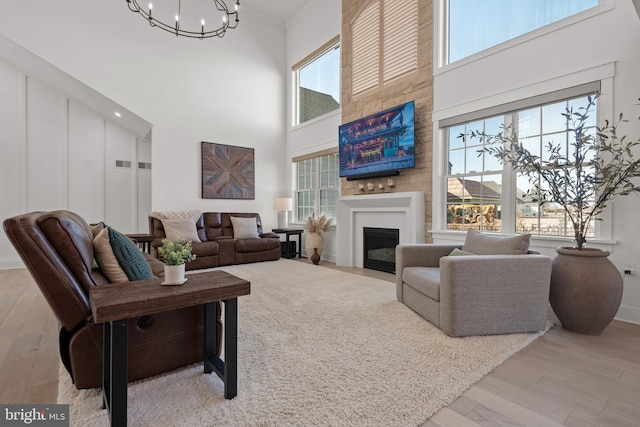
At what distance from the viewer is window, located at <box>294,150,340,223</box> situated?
596cm

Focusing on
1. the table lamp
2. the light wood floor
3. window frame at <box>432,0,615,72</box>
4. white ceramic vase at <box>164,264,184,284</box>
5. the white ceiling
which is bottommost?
the light wood floor

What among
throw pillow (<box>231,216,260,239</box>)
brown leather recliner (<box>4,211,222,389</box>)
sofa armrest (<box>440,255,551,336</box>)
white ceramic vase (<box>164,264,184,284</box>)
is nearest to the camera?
brown leather recliner (<box>4,211,222,389</box>)

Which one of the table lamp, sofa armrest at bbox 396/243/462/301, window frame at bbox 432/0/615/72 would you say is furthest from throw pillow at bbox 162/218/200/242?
window frame at bbox 432/0/615/72

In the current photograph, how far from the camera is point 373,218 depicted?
500 cm

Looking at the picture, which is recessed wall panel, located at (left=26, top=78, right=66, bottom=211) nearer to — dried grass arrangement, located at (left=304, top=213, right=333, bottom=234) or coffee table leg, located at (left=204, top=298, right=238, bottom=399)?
dried grass arrangement, located at (left=304, top=213, right=333, bottom=234)

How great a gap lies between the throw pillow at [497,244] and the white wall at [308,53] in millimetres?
3049

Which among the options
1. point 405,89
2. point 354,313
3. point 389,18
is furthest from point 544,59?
point 354,313

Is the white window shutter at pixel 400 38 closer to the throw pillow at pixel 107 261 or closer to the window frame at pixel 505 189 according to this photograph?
the window frame at pixel 505 189

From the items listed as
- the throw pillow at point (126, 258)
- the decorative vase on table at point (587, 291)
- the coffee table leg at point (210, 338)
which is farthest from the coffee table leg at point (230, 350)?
the decorative vase on table at point (587, 291)

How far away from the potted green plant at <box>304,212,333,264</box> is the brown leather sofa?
683 mm

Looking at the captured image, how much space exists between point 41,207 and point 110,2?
3677 millimetres

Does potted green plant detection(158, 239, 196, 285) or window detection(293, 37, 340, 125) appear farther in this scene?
window detection(293, 37, 340, 125)

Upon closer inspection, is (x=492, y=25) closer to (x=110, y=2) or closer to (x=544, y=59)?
(x=544, y=59)

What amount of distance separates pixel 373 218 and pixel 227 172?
317 centimetres
